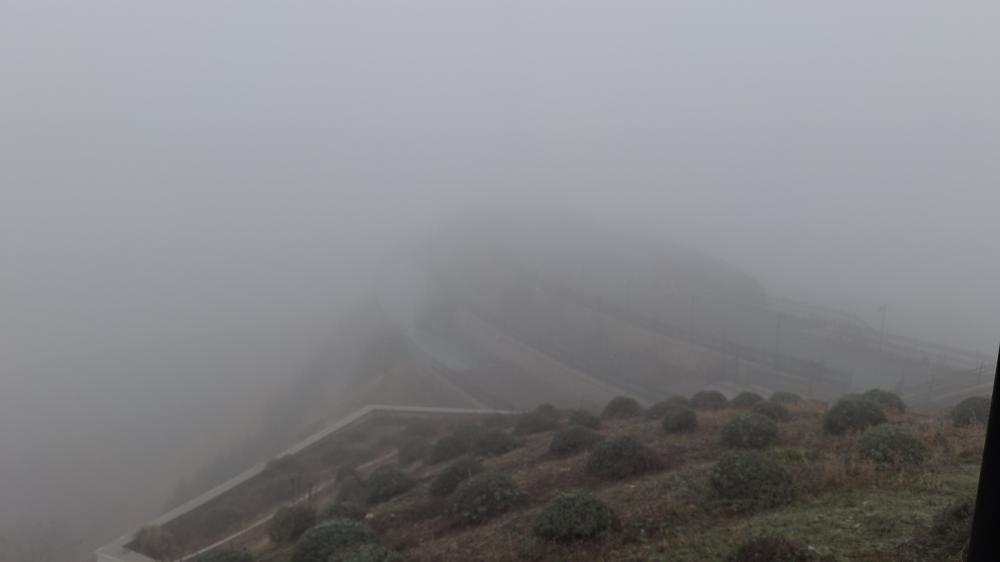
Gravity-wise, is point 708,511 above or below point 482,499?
above

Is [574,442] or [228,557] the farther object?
[574,442]

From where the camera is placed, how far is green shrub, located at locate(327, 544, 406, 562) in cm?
832

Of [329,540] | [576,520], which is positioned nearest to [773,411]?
[576,520]

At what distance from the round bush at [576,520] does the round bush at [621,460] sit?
261cm

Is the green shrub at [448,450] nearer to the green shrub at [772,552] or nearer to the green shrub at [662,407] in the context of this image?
the green shrub at [662,407]

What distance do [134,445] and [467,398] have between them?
4201cm

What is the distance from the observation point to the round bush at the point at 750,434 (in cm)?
1198

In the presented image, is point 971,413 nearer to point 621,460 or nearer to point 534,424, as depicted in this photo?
point 621,460

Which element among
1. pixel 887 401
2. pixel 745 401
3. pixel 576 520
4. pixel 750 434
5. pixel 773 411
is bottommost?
pixel 745 401

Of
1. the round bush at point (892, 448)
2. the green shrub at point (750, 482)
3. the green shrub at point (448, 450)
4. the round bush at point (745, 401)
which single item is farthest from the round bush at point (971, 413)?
the green shrub at point (448, 450)

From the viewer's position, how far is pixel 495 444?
55.3ft

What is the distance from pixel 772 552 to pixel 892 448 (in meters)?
4.24

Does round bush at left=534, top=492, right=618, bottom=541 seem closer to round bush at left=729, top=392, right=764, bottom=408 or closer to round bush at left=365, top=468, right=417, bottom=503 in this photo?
round bush at left=365, top=468, right=417, bottom=503

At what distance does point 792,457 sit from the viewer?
10648 mm
